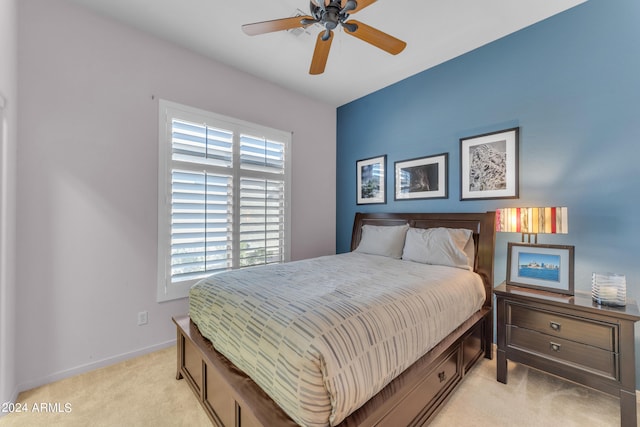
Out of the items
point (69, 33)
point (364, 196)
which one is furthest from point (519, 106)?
point (69, 33)

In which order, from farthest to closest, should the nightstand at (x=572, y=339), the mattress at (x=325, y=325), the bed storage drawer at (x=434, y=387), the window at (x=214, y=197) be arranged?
the window at (x=214, y=197), the nightstand at (x=572, y=339), the bed storage drawer at (x=434, y=387), the mattress at (x=325, y=325)

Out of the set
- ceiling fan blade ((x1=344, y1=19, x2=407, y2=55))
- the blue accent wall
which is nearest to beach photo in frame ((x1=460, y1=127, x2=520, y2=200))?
the blue accent wall

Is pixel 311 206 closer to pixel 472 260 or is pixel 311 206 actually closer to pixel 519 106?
pixel 472 260

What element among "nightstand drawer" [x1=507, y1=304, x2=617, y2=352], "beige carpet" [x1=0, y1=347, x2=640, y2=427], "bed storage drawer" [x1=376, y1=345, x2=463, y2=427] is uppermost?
"nightstand drawer" [x1=507, y1=304, x2=617, y2=352]

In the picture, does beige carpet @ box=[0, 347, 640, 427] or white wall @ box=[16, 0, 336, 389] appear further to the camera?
white wall @ box=[16, 0, 336, 389]

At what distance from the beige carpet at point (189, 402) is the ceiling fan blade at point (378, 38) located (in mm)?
2564

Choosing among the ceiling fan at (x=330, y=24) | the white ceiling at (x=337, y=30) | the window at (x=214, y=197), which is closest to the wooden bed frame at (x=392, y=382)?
the window at (x=214, y=197)

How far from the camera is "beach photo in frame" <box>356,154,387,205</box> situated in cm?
368

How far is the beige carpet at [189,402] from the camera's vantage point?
1667 millimetres

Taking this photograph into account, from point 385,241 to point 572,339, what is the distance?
5.55ft

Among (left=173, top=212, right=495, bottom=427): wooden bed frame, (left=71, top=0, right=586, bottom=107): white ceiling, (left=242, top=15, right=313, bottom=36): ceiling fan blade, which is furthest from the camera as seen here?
(left=71, top=0, right=586, bottom=107): white ceiling

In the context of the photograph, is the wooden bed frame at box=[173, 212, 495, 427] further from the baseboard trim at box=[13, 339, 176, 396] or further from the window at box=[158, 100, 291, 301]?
the window at box=[158, 100, 291, 301]

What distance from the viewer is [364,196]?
393 cm

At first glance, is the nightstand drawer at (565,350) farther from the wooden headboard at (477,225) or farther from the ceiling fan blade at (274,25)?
the ceiling fan blade at (274,25)
